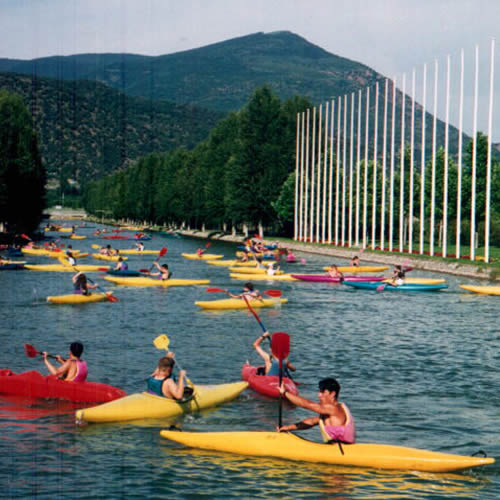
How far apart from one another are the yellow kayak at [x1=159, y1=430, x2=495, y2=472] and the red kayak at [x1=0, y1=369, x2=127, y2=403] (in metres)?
3.74

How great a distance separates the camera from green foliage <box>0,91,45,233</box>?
271 feet

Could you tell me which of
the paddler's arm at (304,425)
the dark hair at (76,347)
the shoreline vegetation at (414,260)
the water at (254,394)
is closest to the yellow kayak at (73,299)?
the water at (254,394)

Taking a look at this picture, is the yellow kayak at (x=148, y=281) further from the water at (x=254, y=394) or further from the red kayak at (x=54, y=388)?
the red kayak at (x=54, y=388)

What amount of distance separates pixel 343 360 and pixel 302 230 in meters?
68.2

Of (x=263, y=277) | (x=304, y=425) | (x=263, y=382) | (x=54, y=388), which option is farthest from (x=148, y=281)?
(x=304, y=425)

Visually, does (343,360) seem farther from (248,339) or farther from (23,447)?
(23,447)

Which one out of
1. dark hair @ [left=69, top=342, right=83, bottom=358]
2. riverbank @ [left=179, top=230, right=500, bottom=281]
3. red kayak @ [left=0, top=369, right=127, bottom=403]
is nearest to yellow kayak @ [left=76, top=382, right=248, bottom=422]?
red kayak @ [left=0, top=369, right=127, bottom=403]

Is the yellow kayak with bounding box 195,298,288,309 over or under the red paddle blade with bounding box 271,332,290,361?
under

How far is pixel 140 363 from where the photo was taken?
2269cm

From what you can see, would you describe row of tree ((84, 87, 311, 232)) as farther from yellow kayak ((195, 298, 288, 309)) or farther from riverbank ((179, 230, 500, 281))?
yellow kayak ((195, 298, 288, 309))

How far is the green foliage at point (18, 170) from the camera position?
8269 cm

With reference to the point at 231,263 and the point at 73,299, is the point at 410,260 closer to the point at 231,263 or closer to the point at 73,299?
the point at 231,263

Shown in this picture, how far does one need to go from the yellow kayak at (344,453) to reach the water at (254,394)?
146 millimetres

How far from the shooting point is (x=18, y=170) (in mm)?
84312
